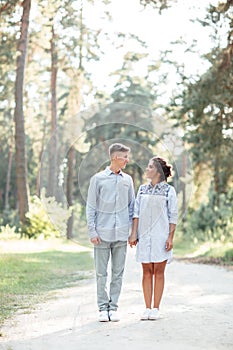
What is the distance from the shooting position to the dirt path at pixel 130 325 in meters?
6.72

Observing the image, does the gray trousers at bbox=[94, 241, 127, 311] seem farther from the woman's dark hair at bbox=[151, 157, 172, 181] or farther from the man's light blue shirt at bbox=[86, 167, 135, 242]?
the woman's dark hair at bbox=[151, 157, 172, 181]

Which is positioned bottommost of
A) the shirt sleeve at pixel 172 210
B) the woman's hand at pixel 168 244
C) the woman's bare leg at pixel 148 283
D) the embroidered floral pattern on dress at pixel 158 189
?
the woman's bare leg at pixel 148 283

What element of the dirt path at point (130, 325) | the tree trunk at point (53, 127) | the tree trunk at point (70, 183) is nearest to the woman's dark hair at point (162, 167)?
the dirt path at point (130, 325)

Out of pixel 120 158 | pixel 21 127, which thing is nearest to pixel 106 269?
pixel 120 158

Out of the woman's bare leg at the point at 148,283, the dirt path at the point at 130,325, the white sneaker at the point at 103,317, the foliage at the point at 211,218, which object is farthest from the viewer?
the foliage at the point at 211,218

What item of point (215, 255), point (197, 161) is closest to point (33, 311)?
point (215, 255)

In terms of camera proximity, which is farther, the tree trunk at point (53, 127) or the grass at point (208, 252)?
the tree trunk at point (53, 127)

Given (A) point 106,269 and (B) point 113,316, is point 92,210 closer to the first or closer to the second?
(A) point 106,269

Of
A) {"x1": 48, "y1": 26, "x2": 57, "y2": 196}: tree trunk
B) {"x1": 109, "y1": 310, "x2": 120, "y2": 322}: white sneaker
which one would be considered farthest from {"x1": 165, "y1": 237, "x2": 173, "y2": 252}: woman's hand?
{"x1": 48, "y1": 26, "x2": 57, "y2": 196}: tree trunk

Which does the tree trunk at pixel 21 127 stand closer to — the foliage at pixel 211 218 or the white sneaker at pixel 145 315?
the foliage at pixel 211 218

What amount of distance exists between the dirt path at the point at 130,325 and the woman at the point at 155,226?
0.44 metres

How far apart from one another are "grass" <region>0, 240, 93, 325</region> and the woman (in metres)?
1.70

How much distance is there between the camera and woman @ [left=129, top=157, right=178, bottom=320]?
8289 mm

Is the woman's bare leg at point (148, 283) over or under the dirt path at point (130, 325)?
over
